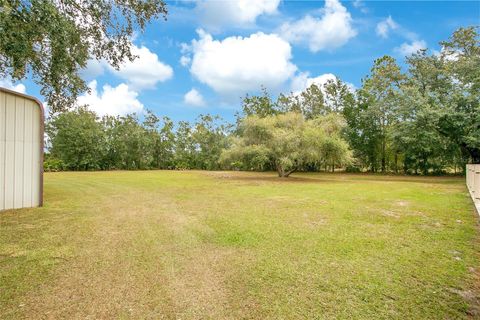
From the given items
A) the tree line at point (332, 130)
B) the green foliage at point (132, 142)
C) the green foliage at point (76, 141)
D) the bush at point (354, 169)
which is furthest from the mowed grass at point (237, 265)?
the green foliage at point (76, 141)

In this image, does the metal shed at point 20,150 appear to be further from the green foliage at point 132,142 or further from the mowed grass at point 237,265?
the green foliage at point 132,142

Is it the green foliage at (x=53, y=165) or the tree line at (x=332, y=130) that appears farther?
the green foliage at (x=53, y=165)

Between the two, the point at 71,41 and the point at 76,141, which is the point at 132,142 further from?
the point at 71,41

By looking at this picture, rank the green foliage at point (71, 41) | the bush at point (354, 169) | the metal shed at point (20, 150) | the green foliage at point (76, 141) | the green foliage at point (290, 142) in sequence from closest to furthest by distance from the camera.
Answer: the green foliage at point (71, 41), the metal shed at point (20, 150), the green foliage at point (290, 142), the green foliage at point (76, 141), the bush at point (354, 169)

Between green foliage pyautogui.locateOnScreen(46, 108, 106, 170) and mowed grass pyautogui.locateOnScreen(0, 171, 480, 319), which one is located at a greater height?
green foliage pyautogui.locateOnScreen(46, 108, 106, 170)

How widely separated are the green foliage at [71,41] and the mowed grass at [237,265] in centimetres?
356

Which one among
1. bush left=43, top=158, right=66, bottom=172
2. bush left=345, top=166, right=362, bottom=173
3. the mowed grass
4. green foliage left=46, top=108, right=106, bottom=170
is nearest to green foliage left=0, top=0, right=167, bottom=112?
the mowed grass

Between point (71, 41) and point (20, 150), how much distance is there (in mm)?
2850

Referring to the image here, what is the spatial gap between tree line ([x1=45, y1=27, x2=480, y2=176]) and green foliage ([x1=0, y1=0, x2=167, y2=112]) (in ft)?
34.7

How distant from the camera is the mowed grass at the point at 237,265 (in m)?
2.49

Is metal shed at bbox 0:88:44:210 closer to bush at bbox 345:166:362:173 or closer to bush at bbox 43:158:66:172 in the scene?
bush at bbox 43:158:66:172

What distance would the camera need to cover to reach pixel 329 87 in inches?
1216

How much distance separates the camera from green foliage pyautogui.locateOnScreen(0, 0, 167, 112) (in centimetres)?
523

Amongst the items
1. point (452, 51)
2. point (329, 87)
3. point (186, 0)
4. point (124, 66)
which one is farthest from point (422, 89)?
point (124, 66)
